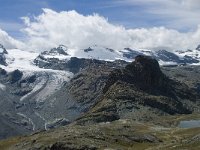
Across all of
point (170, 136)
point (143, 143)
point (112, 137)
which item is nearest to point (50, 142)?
point (112, 137)

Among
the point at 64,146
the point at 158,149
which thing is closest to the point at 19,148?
the point at 64,146

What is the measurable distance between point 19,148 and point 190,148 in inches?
2946

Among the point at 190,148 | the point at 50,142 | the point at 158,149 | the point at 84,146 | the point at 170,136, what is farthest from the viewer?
the point at 170,136

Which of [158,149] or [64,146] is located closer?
[158,149]

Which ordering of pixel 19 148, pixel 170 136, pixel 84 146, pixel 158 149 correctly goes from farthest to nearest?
1. pixel 170 136
2. pixel 19 148
3. pixel 84 146
4. pixel 158 149

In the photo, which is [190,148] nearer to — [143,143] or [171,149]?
[171,149]

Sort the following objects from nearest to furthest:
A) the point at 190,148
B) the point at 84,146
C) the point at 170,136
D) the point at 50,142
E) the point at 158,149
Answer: the point at 190,148
the point at 158,149
the point at 84,146
the point at 50,142
the point at 170,136

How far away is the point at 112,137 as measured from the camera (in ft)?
529

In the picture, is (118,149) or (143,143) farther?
(143,143)

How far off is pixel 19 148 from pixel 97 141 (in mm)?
35995

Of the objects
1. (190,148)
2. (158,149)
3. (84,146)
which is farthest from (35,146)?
(190,148)

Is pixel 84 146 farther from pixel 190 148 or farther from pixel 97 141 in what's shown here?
pixel 190 148

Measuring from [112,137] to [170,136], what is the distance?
141ft

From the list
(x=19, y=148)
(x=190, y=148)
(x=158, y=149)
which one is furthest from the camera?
(x=19, y=148)
